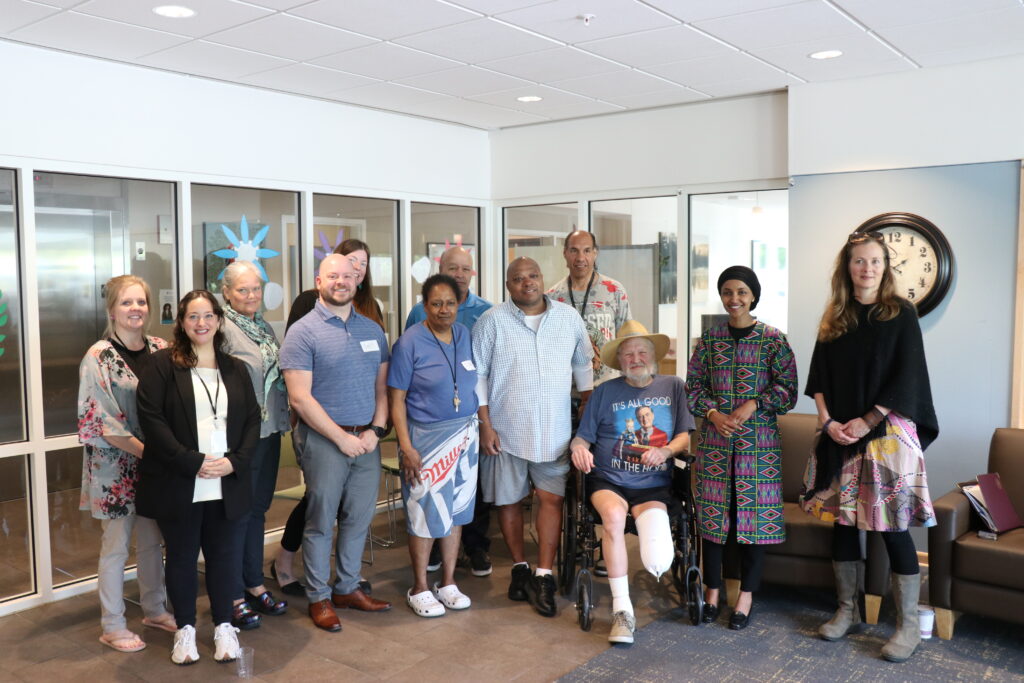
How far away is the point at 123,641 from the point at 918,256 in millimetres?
4443

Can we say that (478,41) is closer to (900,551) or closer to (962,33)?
(962,33)

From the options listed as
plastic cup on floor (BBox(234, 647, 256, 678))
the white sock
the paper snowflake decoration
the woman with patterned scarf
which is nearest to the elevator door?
the paper snowflake decoration

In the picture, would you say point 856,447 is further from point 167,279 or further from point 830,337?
point 167,279

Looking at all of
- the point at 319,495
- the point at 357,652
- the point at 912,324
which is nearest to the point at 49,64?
the point at 319,495

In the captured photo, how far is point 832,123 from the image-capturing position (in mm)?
5141

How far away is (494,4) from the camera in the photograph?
362cm

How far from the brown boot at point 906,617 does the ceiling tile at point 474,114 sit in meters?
3.74

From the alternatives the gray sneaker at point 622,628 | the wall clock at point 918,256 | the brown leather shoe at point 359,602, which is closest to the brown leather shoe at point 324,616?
the brown leather shoe at point 359,602

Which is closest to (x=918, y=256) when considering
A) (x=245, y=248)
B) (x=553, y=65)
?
(x=553, y=65)

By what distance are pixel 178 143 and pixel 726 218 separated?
3.46 meters

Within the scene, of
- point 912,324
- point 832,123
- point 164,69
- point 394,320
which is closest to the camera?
point 912,324

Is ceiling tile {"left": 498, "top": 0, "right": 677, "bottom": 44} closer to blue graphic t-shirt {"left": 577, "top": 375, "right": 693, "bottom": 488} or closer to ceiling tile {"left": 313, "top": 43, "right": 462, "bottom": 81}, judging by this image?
ceiling tile {"left": 313, "top": 43, "right": 462, "bottom": 81}

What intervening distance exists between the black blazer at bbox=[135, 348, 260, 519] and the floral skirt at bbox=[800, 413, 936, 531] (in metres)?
2.52

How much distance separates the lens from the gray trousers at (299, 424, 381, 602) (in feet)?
13.0
